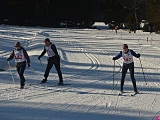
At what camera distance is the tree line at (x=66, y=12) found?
6871 cm

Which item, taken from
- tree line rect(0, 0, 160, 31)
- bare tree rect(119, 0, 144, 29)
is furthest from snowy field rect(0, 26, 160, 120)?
bare tree rect(119, 0, 144, 29)

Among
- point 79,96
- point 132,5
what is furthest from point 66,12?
point 79,96

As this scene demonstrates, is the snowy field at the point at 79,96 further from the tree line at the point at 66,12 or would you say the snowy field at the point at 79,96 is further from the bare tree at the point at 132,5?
the bare tree at the point at 132,5

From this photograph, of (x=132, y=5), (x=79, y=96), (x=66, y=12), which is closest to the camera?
(x=79, y=96)

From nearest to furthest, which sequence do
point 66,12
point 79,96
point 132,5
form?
point 79,96
point 66,12
point 132,5

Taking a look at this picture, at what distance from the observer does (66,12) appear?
72125mm

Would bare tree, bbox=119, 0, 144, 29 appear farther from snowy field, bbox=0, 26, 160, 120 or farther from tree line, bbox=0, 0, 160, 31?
snowy field, bbox=0, 26, 160, 120

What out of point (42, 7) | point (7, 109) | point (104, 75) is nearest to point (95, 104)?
point (7, 109)

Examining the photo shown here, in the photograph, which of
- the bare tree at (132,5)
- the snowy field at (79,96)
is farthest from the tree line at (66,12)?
the snowy field at (79,96)

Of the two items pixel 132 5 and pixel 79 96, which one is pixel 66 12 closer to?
pixel 132 5

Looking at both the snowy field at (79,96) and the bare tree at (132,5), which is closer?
the snowy field at (79,96)

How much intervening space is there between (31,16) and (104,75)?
52.9 m

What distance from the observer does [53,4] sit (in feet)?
232

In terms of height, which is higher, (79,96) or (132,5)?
(132,5)
